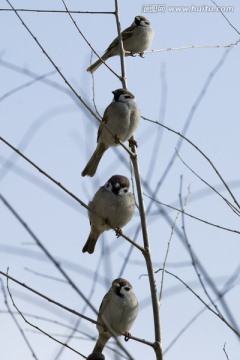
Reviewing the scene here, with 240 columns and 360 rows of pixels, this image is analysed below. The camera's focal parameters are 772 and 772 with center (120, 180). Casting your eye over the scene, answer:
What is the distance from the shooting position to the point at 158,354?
3.80 meters

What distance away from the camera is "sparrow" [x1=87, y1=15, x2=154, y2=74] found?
10.2 metres

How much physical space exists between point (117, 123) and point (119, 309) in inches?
65.4

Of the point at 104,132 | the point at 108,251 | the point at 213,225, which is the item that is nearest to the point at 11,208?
the point at 108,251

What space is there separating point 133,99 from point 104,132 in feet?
1.41

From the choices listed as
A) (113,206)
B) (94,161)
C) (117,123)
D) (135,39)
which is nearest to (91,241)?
(113,206)

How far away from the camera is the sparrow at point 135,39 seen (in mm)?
10188

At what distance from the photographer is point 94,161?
22.9 ft

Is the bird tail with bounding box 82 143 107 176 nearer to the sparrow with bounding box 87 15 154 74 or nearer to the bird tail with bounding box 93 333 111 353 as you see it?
the bird tail with bounding box 93 333 111 353

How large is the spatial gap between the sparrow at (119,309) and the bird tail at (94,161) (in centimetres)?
109

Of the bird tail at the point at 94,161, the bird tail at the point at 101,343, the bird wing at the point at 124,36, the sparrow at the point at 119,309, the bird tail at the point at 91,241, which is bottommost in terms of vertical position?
the bird tail at the point at 101,343

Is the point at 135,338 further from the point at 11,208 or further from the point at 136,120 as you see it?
the point at 136,120

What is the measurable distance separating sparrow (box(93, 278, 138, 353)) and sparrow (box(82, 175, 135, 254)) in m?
0.49

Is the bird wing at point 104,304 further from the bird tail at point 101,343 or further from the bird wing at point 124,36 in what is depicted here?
the bird wing at point 124,36

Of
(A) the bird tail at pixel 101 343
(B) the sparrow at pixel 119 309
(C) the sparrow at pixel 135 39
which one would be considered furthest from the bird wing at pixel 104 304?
(C) the sparrow at pixel 135 39
